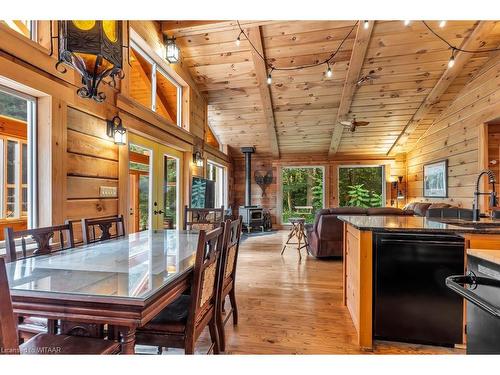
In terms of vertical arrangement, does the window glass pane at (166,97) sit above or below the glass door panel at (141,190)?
above

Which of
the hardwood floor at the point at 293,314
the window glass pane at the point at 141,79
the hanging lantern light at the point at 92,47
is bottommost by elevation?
the hardwood floor at the point at 293,314

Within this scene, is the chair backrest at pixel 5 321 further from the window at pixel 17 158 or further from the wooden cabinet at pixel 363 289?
the wooden cabinet at pixel 363 289

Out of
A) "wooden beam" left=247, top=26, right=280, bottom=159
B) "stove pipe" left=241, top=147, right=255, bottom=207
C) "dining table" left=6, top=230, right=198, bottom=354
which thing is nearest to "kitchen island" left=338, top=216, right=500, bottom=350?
"dining table" left=6, top=230, right=198, bottom=354

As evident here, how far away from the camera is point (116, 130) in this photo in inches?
113

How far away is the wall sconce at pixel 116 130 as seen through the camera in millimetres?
2844

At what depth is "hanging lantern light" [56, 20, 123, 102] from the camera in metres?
1.64

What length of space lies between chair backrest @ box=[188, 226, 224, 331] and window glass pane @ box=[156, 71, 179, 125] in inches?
125

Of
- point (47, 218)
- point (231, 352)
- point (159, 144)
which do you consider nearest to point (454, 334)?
point (231, 352)

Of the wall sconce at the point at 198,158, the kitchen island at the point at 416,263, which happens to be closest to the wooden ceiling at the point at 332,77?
the wall sconce at the point at 198,158

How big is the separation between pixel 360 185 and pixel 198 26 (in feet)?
21.3

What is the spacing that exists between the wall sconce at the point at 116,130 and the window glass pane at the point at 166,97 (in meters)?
1.34

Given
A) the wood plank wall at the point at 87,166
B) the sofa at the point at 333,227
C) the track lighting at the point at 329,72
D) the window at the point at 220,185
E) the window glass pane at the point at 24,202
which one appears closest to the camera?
the window glass pane at the point at 24,202

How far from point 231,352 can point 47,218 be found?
181 centimetres

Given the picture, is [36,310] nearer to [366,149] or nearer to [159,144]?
[159,144]
